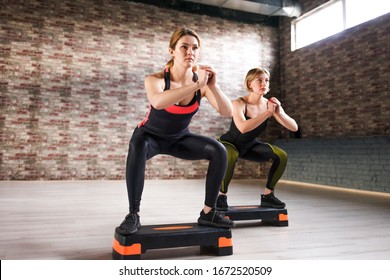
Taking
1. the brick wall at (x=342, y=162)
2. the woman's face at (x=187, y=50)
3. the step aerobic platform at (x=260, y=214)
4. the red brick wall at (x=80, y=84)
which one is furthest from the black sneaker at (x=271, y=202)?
the red brick wall at (x=80, y=84)

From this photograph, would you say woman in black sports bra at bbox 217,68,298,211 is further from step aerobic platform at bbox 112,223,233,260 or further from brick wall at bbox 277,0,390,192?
brick wall at bbox 277,0,390,192

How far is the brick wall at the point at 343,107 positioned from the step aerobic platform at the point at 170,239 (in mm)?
4522

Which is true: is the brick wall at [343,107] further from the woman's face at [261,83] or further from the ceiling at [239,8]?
the woman's face at [261,83]

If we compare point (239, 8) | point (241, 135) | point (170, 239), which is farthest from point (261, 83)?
point (239, 8)

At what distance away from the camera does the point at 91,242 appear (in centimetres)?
225

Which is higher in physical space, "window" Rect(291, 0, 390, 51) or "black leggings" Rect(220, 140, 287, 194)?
"window" Rect(291, 0, 390, 51)

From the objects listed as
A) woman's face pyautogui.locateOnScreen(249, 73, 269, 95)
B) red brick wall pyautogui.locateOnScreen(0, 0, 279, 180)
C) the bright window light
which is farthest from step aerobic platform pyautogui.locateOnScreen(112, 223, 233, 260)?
the bright window light

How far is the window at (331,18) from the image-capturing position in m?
6.34

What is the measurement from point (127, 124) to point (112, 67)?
1302 mm

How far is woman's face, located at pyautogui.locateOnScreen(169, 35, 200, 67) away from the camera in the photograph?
6.35ft

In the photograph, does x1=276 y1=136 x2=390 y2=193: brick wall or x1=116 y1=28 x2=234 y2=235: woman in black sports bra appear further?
x1=276 y1=136 x2=390 y2=193: brick wall

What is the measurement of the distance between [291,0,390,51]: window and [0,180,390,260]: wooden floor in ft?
12.6
